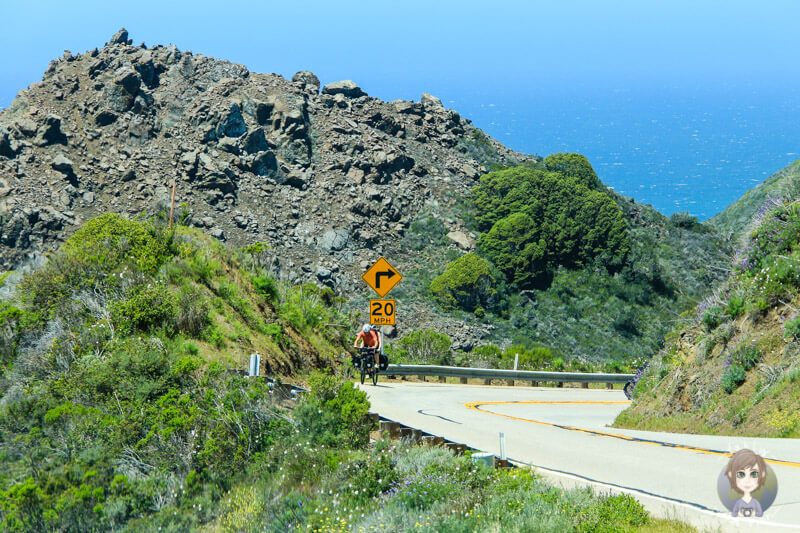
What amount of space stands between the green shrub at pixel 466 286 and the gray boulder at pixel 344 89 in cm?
3154

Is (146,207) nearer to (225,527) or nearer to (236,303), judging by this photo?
(236,303)

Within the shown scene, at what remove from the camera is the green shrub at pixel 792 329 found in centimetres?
1505

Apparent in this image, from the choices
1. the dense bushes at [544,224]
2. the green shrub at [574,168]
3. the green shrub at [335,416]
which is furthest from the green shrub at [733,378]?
the green shrub at [574,168]

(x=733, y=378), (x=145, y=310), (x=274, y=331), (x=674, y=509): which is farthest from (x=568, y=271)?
(x=674, y=509)

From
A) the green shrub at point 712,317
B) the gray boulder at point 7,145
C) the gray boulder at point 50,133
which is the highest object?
the gray boulder at point 50,133

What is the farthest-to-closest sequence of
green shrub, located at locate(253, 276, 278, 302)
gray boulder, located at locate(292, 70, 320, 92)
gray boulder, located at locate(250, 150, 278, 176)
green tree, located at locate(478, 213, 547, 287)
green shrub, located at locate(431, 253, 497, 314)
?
gray boulder, located at locate(292, 70, 320, 92), gray boulder, located at locate(250, 150, 278, 176), green tree, located at locate(478, 213, 547, 287), green shrub, located at locate(431, 253, 497, 314), green shrub, located at locate(253, 276, 278, 302)

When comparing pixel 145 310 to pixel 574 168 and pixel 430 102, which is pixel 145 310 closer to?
pixel 574 168

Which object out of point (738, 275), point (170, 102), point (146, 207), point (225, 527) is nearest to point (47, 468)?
point (225, 527)

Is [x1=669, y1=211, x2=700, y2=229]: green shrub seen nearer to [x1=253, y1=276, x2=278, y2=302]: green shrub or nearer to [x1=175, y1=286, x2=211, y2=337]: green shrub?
[x1=253, y1=276, x2=278, y2=302]: green shrub

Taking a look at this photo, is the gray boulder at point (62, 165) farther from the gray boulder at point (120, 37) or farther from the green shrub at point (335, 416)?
the green shrub at point (335, 416)

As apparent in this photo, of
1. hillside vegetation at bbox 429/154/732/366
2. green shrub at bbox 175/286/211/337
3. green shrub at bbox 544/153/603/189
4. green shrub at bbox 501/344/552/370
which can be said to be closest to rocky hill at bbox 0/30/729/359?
hillside vegetation at bbox 429/154/732/366

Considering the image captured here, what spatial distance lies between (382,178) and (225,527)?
70073 mm

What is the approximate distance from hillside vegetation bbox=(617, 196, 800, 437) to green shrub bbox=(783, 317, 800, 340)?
0.02 m

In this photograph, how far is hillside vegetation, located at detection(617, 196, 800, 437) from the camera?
14.4 metres
